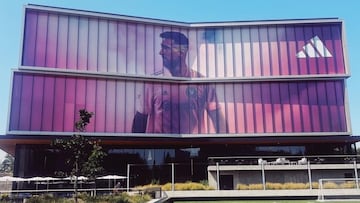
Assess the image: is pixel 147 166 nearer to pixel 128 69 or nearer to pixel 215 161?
pixel 215 161

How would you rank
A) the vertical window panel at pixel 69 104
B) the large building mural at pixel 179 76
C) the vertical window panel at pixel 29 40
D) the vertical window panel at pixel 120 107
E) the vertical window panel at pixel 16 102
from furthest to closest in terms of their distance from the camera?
the vertical window panel at pixel 120 107 < the large building mural at pixel 179 76 < the vertical window panel at pixel 29 40 < the vertical window panel at pixel 69 104 < the vertical window panel at pixel 16 102

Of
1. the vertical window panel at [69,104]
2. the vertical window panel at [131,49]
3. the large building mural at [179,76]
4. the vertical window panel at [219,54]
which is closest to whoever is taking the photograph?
the vertical window panel at [69,104]

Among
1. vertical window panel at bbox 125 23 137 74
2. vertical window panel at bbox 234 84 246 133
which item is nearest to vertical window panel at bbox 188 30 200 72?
vertical window panel at bbox 234 84 246 133

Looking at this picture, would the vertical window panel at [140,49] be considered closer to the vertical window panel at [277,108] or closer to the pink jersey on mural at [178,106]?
the pink jersey on mural at [178,106]

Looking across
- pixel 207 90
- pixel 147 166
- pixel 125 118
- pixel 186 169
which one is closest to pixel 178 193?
pixel 186 169

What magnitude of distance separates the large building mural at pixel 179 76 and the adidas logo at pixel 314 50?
0.12 meters

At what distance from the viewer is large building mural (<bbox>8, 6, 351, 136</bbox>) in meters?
40.6

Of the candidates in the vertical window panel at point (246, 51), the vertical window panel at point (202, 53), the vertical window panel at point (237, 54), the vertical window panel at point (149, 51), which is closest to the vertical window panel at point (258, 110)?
the vertical window panel at point (246, 51)

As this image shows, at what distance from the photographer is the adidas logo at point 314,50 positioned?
45.0m

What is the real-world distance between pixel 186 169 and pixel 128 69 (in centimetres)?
1370

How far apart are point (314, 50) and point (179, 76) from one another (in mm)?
16811

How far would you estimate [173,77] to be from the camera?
4431 cm

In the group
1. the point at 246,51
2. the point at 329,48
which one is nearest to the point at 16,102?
the point at 246,51

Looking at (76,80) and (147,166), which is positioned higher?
(76,80)
